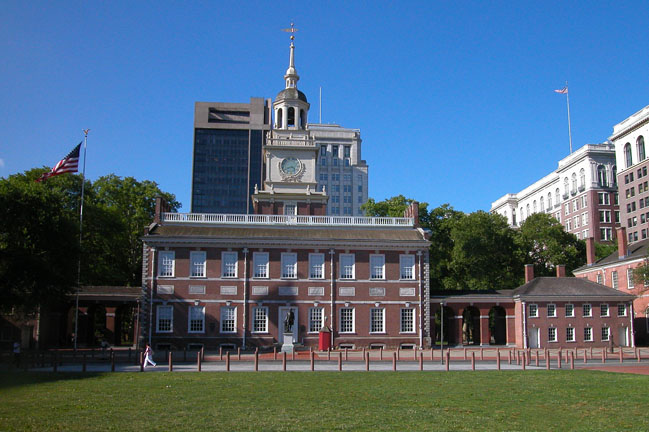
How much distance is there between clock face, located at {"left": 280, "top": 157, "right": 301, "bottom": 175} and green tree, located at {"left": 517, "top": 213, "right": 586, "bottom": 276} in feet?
94.2

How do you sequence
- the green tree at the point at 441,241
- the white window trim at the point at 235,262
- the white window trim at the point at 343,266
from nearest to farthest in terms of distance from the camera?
the white window trim at the point at 235,262 < the white window trim at the point at 343,266 < the green tree at the point at 441,241

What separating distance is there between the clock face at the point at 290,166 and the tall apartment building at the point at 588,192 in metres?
65.6

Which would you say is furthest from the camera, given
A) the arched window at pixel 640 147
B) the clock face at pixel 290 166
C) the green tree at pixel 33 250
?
A: the arched window at pixel 640 147

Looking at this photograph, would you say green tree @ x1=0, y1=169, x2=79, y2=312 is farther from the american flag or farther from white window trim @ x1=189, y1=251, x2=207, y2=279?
white window trim @ x1=189, y1=251, x2=207, y2=279

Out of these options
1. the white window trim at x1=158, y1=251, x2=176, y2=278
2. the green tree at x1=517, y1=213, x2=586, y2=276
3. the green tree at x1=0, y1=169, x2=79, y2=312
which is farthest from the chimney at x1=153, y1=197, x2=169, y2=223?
the green tree at x1=517, y1=213, x2=586, y2=276

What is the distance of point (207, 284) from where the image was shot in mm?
47719

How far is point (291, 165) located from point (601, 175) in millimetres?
69681

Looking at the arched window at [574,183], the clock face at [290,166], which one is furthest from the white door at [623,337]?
the arched window at [574,183]

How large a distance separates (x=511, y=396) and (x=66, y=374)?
59.2 ft

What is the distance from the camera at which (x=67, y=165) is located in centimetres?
4388

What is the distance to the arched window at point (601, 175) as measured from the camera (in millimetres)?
108688

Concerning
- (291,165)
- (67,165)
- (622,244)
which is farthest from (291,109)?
(622,244)

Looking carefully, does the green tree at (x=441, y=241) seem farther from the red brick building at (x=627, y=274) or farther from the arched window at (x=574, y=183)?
the arched window at (x=574, y=183)

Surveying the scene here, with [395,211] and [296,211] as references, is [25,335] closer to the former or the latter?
[296,211]
